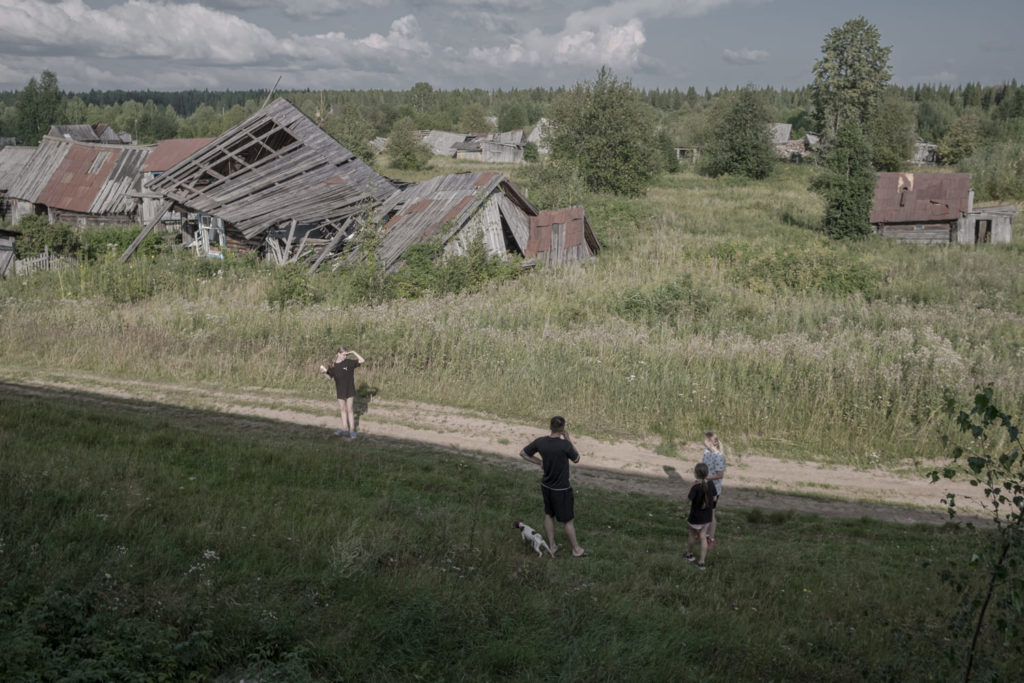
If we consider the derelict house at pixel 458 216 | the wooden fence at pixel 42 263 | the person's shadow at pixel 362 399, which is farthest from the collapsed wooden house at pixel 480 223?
the wooden fence at pixel 42 263

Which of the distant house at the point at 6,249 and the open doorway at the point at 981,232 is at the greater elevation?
the open doorway at the point at 981,232

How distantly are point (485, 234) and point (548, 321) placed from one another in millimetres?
7274

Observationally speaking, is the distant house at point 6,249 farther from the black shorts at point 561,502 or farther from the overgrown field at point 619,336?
the black shorts at point 561,502

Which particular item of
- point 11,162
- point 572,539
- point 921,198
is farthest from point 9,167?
point 572,539

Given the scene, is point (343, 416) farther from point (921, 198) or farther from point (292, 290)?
point (921, 198)

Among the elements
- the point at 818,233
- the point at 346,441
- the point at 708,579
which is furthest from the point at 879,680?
the point at 818,233

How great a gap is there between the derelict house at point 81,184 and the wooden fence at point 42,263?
383 inches

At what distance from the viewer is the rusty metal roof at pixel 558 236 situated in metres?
25.4

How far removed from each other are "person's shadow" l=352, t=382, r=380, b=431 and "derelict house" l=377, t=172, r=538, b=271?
302 inches

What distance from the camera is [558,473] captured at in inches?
311

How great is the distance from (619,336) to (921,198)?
23.7 m

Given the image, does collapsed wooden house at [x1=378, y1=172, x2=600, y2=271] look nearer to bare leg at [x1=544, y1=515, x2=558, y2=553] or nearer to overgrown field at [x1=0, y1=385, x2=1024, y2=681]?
overgrown field at [x1=0, y1=385, x2=1024, y2=681]

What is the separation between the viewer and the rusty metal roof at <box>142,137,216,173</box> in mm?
37519

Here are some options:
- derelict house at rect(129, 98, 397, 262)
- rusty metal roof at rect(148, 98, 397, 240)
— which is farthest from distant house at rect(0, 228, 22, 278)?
rusty metal roof at rect(148, 98, 397, 240)
